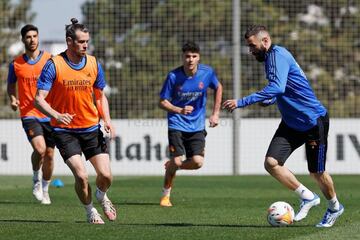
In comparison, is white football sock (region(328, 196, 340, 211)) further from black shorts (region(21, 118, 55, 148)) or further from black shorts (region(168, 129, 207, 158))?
black shorts (region(21, 118, 55, 148))

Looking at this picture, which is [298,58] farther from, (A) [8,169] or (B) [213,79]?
(B) [213,79]

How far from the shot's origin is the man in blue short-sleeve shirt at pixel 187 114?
15383 millimetres

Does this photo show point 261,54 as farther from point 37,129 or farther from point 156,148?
point 156,148

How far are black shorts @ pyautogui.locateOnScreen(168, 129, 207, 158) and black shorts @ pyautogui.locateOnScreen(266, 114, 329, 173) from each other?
413 centimetres

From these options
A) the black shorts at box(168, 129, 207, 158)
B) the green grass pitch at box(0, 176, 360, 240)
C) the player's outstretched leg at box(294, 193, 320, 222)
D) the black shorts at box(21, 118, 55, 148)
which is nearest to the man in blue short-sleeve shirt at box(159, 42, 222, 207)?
the black shorts at box(168, 129, 207, 158)

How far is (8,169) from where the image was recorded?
24.3 meters

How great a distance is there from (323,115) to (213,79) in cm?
447

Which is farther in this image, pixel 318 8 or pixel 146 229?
pixel 318 8

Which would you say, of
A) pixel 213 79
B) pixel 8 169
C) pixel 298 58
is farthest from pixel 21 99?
pixel 298 58

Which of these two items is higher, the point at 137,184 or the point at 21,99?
the point at 21,99

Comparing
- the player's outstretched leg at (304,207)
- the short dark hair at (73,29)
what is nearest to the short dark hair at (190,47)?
the short dark hair at (73,29)

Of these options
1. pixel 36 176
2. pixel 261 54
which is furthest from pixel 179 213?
pixel 261 54

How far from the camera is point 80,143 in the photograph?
1181 centimetres

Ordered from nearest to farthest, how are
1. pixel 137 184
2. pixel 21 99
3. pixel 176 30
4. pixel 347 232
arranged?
pixel 347 232 → pixel 21 99 → pixel 137 184 → pixel 176 30
